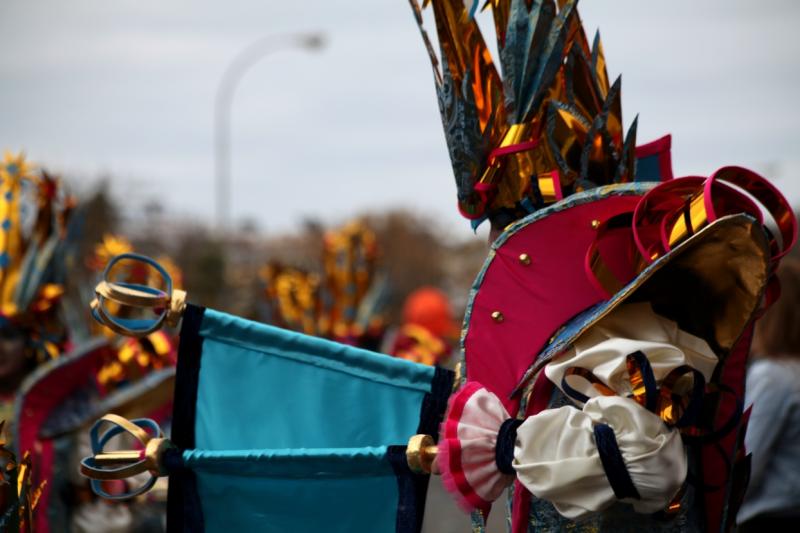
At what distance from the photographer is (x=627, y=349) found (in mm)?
1970

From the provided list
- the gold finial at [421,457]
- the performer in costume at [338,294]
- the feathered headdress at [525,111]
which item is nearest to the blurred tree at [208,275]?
the performer in costume at [338,294]

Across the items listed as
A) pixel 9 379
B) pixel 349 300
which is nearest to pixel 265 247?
pixel 349 300

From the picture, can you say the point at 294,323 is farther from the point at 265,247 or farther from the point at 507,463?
the point at 265,247

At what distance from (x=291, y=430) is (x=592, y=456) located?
31.2 inches

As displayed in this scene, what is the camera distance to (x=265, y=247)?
59.2 meters

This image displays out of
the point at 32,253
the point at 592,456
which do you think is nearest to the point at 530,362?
the point at 592,456

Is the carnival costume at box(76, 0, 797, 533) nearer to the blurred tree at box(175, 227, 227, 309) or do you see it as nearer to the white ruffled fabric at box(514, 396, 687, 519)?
the white ruffled fabric at box(514, 396, 687, 519)

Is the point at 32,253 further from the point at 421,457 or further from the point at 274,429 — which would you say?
the point at 421,457

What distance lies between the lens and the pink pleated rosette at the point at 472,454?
2.02 meters

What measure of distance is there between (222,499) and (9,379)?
275cm

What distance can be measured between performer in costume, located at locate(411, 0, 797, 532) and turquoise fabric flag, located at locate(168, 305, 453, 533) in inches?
7.2

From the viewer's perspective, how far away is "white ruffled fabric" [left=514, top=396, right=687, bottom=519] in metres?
1.86

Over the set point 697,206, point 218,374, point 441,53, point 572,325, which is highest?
point 441,53

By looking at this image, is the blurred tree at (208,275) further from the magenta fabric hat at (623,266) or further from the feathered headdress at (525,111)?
the magenta fabric hat at (623,266)
